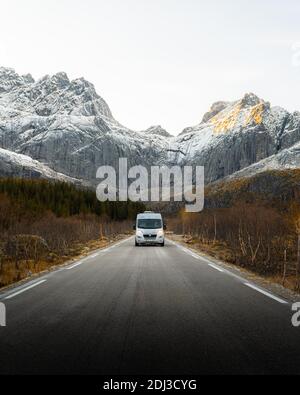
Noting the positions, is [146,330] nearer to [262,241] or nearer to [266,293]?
[266,293]

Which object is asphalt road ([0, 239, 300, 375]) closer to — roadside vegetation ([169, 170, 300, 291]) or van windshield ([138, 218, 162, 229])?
roadside vegetation ([169, 170, 300, 291])

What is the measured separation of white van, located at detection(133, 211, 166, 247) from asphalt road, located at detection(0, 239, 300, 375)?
2114cm

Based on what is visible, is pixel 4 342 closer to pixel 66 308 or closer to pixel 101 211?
pixel 66 308

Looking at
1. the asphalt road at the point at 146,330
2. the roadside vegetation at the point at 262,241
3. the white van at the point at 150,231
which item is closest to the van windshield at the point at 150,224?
the white van at the point at 150,231

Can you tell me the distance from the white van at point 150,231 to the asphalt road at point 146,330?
21.1 meters

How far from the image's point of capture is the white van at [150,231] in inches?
1293

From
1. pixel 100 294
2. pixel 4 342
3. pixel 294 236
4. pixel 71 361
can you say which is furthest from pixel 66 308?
pixel 294 236

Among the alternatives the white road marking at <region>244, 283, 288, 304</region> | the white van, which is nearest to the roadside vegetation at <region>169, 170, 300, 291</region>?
the white road marking at <region>244, 283, 288, 304</region>

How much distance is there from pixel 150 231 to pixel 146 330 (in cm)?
2643

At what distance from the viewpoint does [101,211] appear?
403 feet

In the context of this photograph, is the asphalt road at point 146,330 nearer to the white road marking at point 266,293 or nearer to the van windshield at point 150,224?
the white road marking at point 266,293

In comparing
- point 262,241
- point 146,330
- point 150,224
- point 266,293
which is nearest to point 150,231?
point 150,224

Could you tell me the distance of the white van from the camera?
32.8 meters
